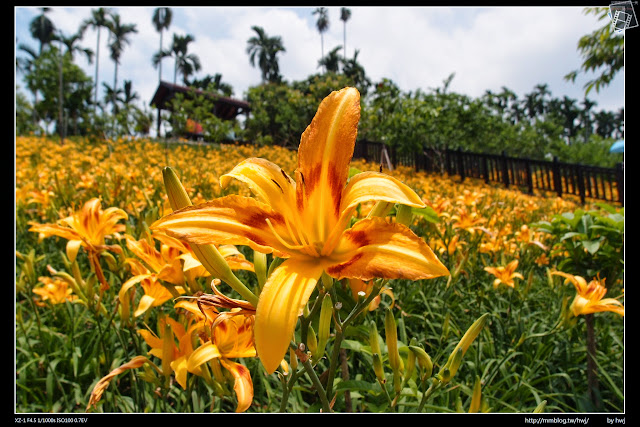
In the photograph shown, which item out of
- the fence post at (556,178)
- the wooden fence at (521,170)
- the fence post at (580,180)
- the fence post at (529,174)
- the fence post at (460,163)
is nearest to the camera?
the wooden fence at (521,170)

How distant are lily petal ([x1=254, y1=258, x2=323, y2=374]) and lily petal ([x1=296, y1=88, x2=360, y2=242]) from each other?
93 mm

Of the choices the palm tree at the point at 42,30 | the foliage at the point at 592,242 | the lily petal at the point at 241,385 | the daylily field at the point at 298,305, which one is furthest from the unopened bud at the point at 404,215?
the palm tree at the point at 42,30

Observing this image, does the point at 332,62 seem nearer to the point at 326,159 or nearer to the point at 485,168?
the point at 485,168

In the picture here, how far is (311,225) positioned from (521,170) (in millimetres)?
12351

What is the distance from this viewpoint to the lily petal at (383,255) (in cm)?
46

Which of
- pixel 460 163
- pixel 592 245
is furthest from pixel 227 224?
pixel 460 163

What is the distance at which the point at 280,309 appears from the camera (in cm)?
45

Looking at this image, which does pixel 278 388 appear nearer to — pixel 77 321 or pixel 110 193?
pixel 77 321

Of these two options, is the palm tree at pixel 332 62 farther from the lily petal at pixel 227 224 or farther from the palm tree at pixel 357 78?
the lily petal at pixel 227 224

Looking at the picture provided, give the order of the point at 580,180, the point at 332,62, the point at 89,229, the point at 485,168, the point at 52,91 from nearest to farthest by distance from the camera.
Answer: the point at 89,229
the point at 580,180
the point at 485,168
the point at 52,91
the point at 332,62

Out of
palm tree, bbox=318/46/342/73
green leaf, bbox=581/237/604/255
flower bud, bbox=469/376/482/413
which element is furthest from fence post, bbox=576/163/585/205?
palm tree, bbox=318/46/342/73

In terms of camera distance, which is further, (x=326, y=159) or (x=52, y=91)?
(x=52, y=91)

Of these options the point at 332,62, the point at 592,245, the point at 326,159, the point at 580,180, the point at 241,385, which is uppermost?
the point at 332,62
